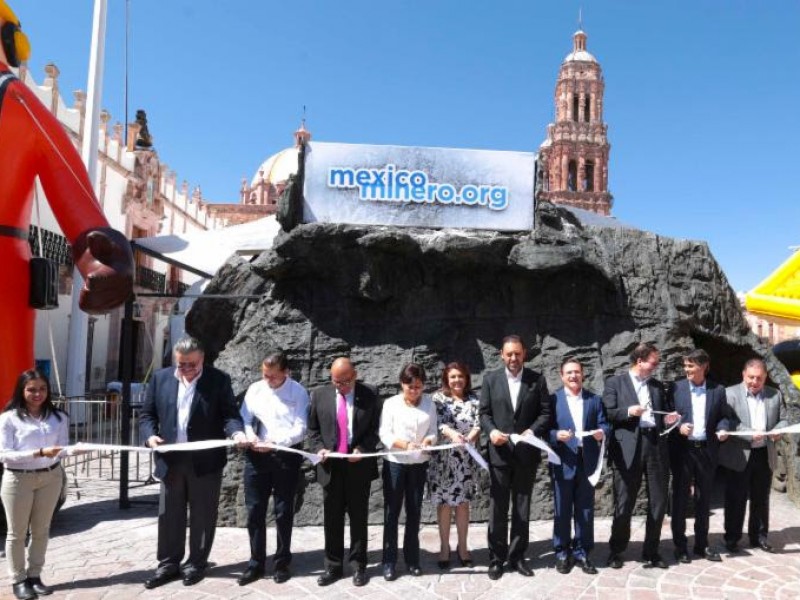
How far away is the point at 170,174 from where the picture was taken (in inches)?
1150

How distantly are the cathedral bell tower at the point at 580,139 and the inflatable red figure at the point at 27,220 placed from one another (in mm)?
42809

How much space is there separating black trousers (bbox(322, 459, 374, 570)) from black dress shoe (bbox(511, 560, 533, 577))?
3.54 feet

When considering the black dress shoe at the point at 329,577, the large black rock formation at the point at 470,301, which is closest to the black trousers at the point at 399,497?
the black dress shoe at the point at 329,577

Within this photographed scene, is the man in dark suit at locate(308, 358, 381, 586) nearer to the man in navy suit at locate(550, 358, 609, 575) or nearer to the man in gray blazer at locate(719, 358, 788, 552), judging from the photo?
the man in navy suit at locate(550, 358, 609, 575)

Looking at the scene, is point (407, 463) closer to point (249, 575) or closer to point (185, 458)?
point (249, 575)

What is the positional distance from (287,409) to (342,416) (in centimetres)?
40

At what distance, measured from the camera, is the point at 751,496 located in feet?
16.5

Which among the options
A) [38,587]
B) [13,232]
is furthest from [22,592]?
[13,232]

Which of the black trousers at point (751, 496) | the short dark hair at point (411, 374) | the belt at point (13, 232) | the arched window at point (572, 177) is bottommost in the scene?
the black trousers at point (751, 496)

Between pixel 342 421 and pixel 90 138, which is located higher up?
pixel 90 138

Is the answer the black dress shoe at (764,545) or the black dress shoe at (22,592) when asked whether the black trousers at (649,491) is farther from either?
the black dress shoe at (22,592)

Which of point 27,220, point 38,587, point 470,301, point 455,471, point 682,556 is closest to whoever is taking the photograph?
point 38,587

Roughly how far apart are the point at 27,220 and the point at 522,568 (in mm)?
4953

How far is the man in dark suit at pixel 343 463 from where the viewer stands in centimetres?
435
